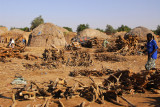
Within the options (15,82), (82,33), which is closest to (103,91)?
(15,82)

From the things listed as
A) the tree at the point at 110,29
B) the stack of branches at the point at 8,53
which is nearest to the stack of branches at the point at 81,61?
the stack of branches at the point at 8,53

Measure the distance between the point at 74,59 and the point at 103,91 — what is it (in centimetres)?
521

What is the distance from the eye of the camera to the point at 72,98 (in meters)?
3.83

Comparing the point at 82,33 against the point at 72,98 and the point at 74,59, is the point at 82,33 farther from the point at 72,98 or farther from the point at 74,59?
the point at 72,98

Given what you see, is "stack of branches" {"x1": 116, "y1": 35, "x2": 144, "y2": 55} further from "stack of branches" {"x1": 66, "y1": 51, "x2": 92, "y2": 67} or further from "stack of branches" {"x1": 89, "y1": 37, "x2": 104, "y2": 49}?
"stack of branches" {"x1": 66, "y1": 51, "x2": 92, "y2": 67}

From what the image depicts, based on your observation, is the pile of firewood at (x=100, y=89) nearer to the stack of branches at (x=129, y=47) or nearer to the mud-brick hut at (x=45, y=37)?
the stack of branches at (x=129, y=47)

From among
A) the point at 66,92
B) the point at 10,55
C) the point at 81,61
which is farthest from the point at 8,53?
the point at 66,92

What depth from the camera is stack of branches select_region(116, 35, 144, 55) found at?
11.6 m

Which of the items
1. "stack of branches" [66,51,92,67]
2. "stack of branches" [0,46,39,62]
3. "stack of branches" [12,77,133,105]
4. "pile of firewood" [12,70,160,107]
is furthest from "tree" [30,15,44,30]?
"stack of branches" [12,77,133,105]

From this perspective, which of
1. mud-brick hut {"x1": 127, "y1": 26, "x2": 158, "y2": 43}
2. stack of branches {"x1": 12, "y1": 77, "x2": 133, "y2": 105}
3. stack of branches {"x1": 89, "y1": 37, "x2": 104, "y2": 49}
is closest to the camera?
stack of branches {"x1": 12, "y1": 77, "x2": 133, "y2": 105}

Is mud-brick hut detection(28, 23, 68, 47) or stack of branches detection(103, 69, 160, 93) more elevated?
mud-brick hut detection(28, 23, 68, 47)

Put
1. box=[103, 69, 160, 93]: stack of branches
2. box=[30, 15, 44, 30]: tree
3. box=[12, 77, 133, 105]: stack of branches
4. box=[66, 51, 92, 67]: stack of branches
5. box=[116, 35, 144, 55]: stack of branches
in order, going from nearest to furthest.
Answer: box=[12, 77, 133, 105]: stack of branches
box=[103, 69, 160, 93]: stack of branches
box=[66, 51, 92, 67]: stack of branches
box=[116, 35, 144, 55]: stack of branches
box=[30, 15, 44, 30]: tree

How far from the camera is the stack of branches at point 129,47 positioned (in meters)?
11.6

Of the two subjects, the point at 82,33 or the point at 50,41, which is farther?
the point at 82,33
